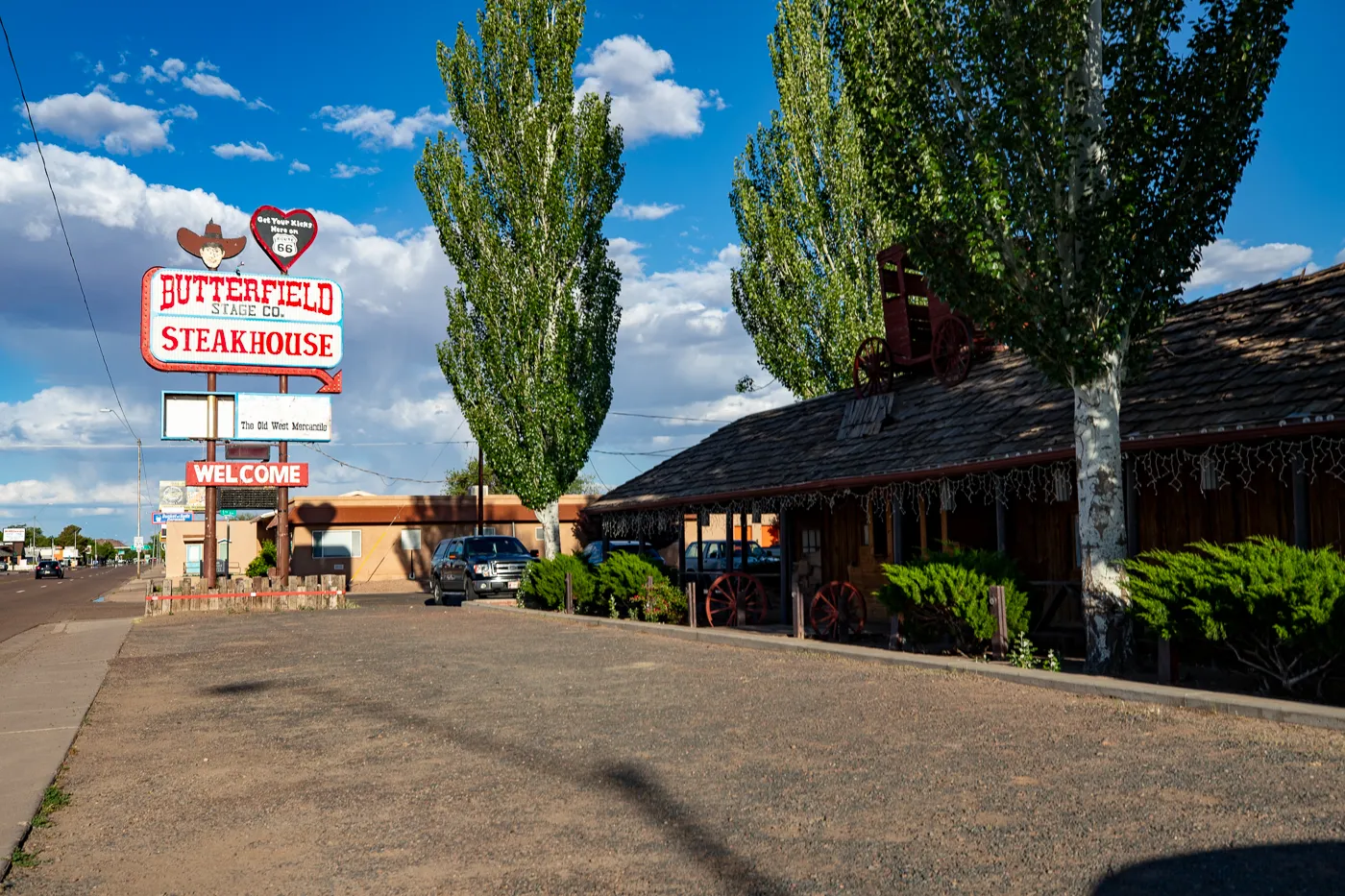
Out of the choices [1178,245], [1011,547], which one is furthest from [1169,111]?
[1011,547]

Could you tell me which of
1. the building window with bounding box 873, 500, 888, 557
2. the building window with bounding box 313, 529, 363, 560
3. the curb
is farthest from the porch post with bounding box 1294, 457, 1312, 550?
the building window with bounding box 313, 529, 363, 560

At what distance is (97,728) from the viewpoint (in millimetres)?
9469

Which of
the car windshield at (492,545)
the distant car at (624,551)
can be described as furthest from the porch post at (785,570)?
the car windshield at (492,545)

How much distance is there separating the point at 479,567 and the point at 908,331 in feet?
47.8

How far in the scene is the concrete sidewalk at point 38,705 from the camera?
21.9ft

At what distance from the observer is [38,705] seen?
1095 cm

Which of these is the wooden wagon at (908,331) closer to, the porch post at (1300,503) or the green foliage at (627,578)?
the green foliage at (627,578)

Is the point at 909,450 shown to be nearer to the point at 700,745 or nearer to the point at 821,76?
the point at 700,745

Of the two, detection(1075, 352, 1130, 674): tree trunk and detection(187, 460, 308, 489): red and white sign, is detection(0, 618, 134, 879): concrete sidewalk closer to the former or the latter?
detection(187, 460, 308, 489): red and white sign

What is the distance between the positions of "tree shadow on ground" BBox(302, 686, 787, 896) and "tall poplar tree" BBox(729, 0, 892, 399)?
19.5 meters

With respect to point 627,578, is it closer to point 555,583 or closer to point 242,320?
point 555,583

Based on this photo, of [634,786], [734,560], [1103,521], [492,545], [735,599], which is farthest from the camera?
[492,545]

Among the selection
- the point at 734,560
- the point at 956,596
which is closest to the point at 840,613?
the point at 956,596

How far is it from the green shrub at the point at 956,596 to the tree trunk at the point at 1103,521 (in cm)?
116
